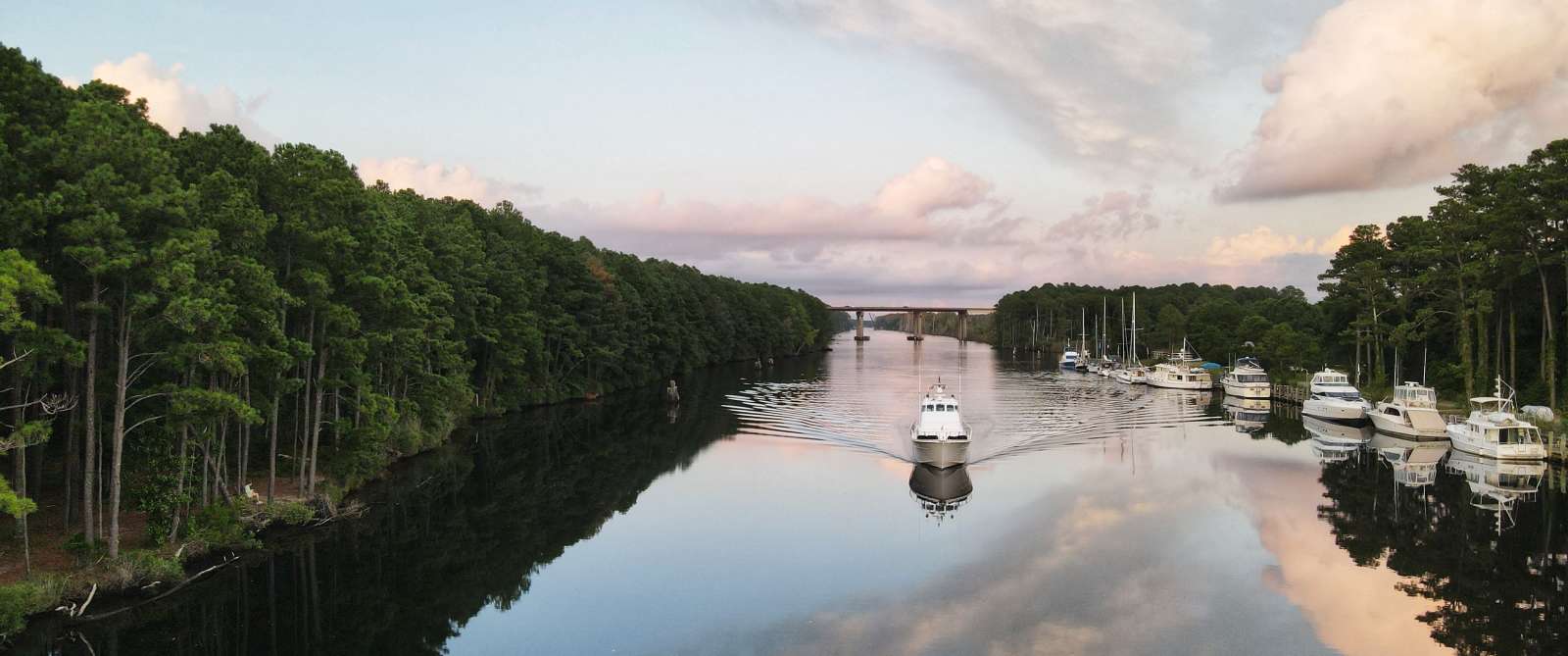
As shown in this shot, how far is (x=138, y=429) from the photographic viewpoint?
26.0 m

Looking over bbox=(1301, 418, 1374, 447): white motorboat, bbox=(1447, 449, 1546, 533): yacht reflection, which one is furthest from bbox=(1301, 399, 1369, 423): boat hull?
bbox=(1447, 449, 1546, 533): yacht reflection

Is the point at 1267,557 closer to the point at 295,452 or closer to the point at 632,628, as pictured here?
the point at 632,628

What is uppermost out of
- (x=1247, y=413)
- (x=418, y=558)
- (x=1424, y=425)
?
(x=1424, y=425)

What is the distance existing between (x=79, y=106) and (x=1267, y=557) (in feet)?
117

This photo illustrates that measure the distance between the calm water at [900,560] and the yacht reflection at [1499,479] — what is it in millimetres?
317

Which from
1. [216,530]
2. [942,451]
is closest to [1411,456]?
[942,451]

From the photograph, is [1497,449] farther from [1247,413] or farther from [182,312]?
[182,312]

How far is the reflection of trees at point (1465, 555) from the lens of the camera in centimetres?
2177

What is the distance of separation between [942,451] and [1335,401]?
3593cm

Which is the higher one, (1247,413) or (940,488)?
(1247,413)

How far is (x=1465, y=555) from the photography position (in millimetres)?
28609

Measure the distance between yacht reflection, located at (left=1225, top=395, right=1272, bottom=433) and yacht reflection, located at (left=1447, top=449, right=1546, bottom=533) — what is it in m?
15.0

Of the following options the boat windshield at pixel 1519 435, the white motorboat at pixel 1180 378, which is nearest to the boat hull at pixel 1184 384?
the white motorboat at pixel 1180 378

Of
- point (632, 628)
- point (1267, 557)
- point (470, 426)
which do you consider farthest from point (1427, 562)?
point (470, 426)
